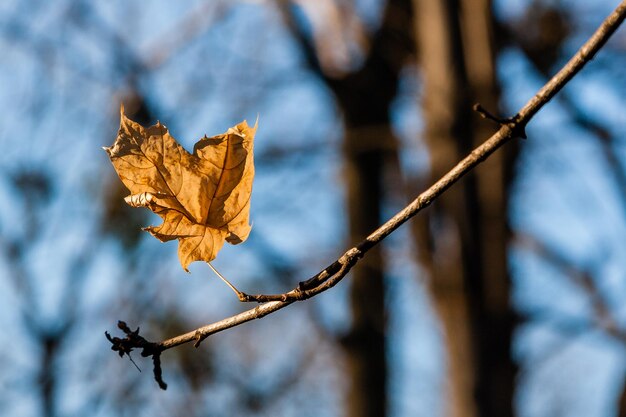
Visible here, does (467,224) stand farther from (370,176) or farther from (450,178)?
(450,178)

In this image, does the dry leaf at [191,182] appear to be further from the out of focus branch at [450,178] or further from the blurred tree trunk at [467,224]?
the blurred tree trunk at [467,224]

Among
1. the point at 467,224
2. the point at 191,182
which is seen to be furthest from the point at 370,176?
the point at 191,182

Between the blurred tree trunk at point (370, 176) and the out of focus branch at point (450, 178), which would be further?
the blurred tree trunk at point (370, 176)

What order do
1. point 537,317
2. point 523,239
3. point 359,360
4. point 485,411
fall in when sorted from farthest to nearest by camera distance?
1. point 523,239
2. point 359,360
3. point 537,317
4. point 485,411

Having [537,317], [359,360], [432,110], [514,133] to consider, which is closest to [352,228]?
[359,360]

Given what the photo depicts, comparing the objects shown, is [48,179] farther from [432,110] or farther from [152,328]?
[432,110]

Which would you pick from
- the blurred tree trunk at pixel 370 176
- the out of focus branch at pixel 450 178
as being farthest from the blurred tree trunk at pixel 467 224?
the out of focus branch at pixel 450 178
